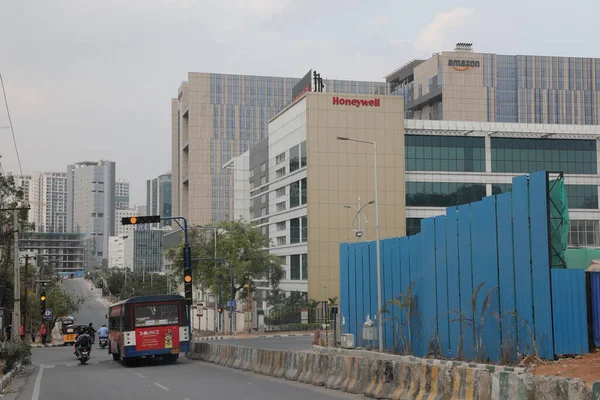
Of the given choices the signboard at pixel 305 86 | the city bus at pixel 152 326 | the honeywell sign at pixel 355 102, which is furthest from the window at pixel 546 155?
the city bus at pixel 152 326

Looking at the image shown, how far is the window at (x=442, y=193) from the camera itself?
83062 millimetres

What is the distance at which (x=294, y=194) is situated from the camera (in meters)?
87.4

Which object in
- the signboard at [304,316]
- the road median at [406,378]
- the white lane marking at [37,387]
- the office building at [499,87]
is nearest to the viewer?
the road median at [406,378]

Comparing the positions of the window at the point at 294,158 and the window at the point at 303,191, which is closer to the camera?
the window at the point at 303,191

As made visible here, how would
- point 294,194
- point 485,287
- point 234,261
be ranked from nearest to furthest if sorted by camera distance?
point 485,287
point 234,261
point 294,194

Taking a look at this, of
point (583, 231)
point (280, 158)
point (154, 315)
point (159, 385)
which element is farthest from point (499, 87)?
point (159, 385)

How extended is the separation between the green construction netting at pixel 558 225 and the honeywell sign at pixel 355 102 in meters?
57.6

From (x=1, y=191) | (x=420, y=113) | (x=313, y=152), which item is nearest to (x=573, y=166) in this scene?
(x=313, y=152)

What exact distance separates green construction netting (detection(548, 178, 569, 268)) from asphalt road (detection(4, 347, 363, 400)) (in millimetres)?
9611

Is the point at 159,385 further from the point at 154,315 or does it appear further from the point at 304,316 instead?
the point at 304,316

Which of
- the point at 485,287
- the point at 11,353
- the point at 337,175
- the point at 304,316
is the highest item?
the point at 337,175

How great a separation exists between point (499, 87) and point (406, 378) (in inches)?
6029

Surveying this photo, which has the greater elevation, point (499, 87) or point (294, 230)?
point (499, 87)

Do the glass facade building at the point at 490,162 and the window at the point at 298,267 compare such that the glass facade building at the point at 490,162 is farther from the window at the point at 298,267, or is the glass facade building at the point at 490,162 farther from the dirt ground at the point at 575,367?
the dirt ground at the point at 575,367
